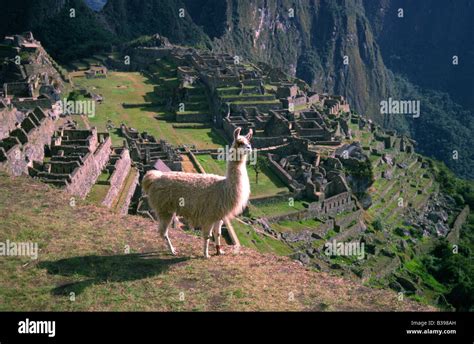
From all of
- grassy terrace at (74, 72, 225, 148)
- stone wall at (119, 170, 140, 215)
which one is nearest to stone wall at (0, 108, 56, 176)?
stone wall at (119, 170, 140, 215)

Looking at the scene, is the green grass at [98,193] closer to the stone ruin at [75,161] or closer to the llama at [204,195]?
the stone ruin at [75,161]

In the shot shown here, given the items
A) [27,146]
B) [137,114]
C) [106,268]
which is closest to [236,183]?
[106,268]

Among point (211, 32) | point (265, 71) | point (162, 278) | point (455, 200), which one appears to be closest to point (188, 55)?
point (265, 71)

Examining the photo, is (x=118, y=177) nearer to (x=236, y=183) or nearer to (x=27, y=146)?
(x=27, y=146)

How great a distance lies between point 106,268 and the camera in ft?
30.8

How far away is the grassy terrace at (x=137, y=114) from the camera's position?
1635 inches

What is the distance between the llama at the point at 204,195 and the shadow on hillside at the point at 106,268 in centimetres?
55

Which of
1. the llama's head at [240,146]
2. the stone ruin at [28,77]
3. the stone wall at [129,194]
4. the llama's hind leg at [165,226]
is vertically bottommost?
the stone wall at [129,194]

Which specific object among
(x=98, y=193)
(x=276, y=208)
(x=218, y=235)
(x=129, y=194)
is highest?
(x=218, y=235)

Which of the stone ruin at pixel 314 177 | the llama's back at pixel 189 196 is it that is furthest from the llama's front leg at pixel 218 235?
the stone ruin at pixel 314 177

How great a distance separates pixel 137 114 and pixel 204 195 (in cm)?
3806

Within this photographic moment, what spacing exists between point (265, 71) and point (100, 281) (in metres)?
66.1
